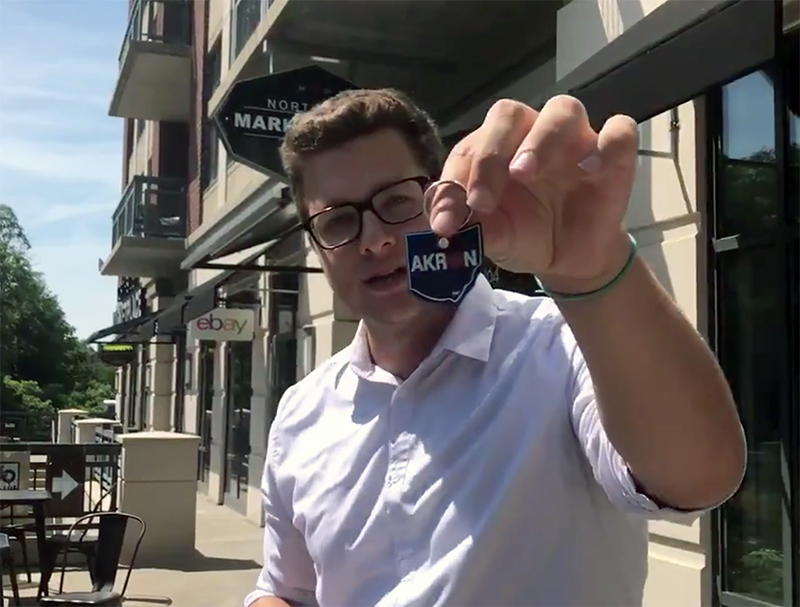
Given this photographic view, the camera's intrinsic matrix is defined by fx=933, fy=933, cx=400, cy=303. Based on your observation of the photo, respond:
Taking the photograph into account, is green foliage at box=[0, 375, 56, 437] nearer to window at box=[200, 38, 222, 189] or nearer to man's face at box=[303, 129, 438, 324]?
window at box=[200, 38, 222, 189]

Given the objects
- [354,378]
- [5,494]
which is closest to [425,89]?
[5,494]

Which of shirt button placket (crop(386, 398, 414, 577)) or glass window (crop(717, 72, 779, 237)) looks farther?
glass window (crop(717, 72, 779, 237))

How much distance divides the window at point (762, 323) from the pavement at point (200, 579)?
4.76 meters

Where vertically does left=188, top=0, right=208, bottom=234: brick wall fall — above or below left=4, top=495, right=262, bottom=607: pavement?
above

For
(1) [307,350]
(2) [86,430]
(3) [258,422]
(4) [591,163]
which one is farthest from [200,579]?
(4) [591,163]

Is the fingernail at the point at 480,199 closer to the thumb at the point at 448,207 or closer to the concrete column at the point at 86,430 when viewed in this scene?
the thumb at the point at 448,207

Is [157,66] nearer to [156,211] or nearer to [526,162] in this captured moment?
[156,211]

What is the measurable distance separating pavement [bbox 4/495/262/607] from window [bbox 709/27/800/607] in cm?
476

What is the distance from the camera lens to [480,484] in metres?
1.47

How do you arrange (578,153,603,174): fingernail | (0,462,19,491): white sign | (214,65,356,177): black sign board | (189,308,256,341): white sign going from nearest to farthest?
(578,153,603,174): fingernail < (214,65,356,177): black sign board < (0,462,19,491): white sign < (189,308,256,341): white sign

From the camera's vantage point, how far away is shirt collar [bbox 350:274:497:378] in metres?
1.58

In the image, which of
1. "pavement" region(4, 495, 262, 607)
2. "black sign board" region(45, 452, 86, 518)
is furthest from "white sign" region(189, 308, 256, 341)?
"black sign board" region(45, 452, 86, 518)

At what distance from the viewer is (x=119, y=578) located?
8.76 m

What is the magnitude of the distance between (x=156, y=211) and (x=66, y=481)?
33.2 feet
